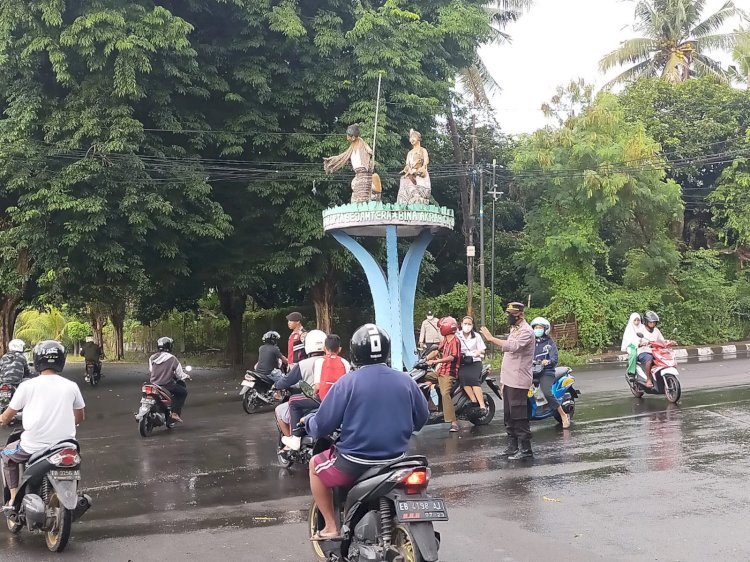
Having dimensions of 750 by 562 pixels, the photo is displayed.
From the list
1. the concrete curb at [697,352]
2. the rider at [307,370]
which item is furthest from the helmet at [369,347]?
the concrete curb at [697,352]

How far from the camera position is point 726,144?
3212 cm

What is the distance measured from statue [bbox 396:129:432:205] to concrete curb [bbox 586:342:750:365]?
32.2 ft

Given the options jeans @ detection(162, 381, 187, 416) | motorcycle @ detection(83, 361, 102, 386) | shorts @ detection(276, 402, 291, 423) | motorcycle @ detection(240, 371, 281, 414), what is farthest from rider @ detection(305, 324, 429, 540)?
motorcycle @ detection(83, 361, 102, 386)

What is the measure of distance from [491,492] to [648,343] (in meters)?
7.05

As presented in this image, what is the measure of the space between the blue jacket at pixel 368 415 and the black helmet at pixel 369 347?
0.05 metres

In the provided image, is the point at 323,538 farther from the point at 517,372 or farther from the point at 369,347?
the point at 517,372

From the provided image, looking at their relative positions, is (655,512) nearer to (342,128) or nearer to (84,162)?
(84,162)

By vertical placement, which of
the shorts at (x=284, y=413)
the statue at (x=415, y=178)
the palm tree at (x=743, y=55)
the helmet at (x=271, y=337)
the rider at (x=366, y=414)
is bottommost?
the shorts at (x=284, y=413)

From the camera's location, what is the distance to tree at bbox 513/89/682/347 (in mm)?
27422

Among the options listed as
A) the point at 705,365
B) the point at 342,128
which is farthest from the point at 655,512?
the point at 342,128

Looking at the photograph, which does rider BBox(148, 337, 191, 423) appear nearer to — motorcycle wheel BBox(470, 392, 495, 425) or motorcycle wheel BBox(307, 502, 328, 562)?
motorcycle wheel BBox(470, 392, 495, 425)

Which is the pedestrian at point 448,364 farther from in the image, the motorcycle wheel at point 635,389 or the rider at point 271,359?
the motorcycle wheel at point 635,389

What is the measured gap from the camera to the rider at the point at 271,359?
1401cm

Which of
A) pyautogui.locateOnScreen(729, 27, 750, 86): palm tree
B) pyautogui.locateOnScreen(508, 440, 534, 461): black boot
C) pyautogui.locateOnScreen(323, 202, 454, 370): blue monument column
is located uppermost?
pyautogui.locateOnScreen(729, 27, 750, 86): palm tree
